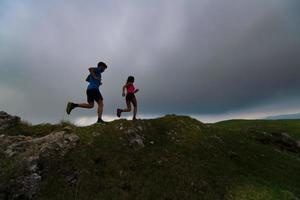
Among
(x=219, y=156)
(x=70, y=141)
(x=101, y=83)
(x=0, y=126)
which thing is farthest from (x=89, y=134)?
(x=219, y=156)

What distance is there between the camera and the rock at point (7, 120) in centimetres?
1956

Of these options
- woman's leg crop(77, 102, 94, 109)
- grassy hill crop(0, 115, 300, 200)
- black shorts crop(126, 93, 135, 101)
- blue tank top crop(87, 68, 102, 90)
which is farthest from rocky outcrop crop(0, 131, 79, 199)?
black shorts crop(126, 93, 135, 101)

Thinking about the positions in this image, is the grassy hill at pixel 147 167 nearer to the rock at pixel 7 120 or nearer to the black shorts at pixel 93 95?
the rock at pixel 7 120

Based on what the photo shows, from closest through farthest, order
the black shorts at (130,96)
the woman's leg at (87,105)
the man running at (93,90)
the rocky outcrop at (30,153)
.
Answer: the rocky outcrop at (30,153) < the man running at (93,90) < the woman's leg at (87,105) < the black shorts at (130,96)

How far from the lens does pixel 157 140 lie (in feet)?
59.9

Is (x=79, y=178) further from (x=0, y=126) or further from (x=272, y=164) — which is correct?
(x=272, y=164)

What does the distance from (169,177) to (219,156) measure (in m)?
4.47

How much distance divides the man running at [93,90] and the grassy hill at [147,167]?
129 cm

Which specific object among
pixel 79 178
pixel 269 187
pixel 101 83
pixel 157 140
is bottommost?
pixel 269 187

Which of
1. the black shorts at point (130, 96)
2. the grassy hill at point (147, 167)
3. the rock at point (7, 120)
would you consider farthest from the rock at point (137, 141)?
the rock at point (7, 120)

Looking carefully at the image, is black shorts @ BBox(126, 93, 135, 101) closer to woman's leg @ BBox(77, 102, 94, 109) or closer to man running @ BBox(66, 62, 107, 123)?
man running @ BBox(66, 62, 107, 123)

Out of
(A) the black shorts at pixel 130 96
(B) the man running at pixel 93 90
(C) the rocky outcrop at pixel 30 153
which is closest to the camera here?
(C) the rocky outcrop at pixel 30 153

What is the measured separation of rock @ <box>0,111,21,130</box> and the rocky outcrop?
229 cm

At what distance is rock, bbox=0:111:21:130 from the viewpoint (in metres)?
19.6
